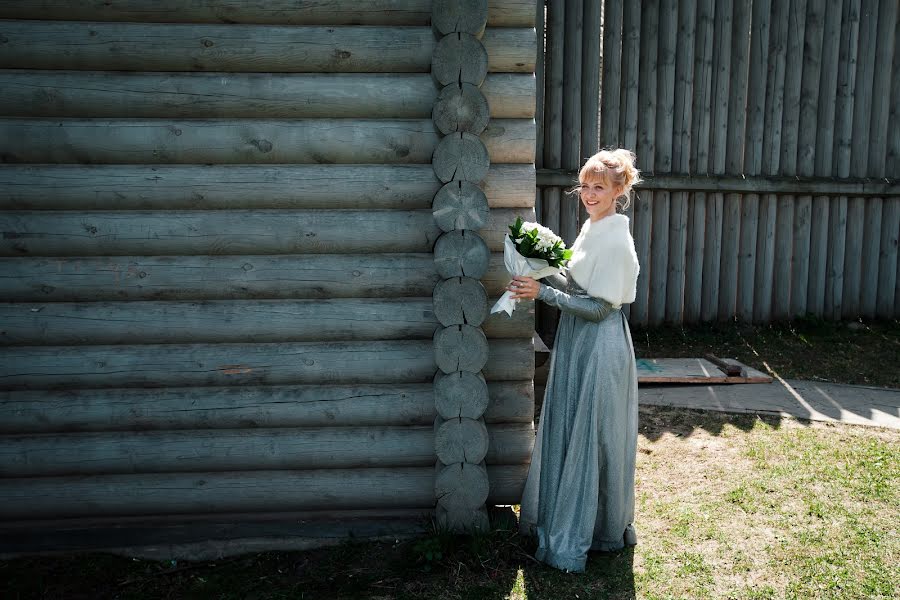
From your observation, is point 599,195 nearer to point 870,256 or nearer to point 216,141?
point 216,141

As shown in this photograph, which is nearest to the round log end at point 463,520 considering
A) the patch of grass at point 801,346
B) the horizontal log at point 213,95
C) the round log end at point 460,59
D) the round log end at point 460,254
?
the round log end at point 460,254

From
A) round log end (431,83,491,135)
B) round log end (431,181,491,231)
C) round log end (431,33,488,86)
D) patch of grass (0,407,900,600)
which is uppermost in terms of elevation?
round log end (431,33,488,86)

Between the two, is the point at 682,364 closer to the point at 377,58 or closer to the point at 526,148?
the point at 526,148

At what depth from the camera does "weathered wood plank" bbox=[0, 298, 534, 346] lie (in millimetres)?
4398

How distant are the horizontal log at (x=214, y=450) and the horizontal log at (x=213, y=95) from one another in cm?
190

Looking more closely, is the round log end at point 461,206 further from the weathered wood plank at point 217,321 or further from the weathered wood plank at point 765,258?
the weathered wood plank at point 765,258

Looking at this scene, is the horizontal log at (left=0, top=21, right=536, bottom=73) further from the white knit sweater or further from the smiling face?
the white knit sweater

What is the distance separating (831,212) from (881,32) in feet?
7.33

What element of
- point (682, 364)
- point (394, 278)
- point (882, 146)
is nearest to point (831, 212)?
point (882, 146)

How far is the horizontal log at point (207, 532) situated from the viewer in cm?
438

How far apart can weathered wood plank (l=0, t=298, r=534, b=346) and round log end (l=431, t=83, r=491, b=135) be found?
1045 millimetres

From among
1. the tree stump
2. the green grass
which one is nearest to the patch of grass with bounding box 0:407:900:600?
the green grass

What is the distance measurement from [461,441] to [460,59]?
2.14 meters

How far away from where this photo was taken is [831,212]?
9.23 meters
